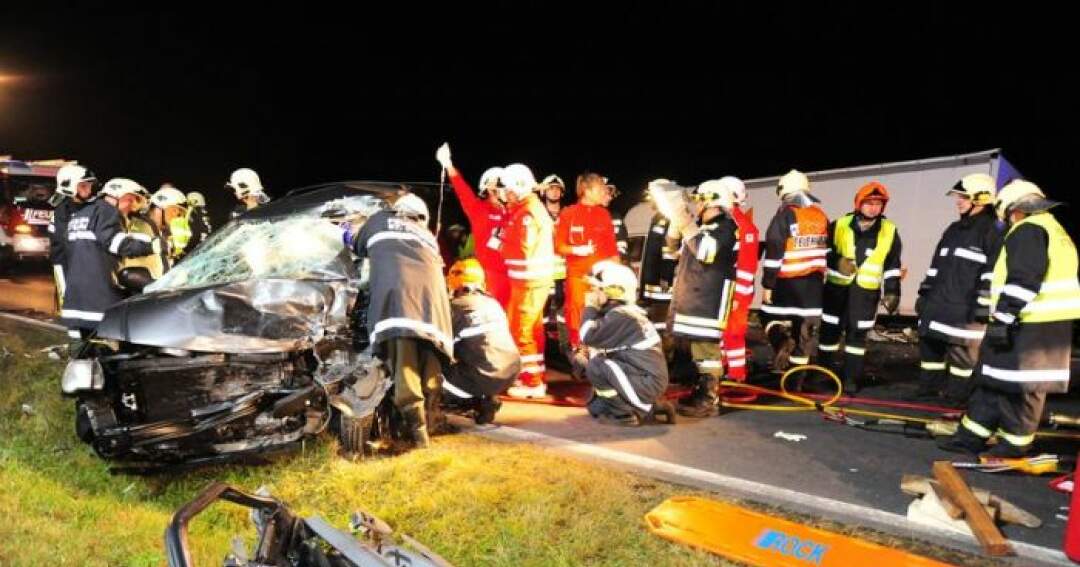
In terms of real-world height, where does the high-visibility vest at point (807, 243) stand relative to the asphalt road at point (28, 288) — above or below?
above

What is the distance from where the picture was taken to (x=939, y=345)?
632 cm

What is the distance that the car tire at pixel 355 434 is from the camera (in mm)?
4336

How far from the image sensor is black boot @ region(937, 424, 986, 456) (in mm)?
4777

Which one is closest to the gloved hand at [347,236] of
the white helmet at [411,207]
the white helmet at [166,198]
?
the white helmet at [411,207]

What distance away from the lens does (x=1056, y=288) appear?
4492 millimetres

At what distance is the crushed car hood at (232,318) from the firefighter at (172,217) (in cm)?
460

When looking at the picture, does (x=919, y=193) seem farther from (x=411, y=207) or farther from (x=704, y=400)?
(x=411, y=207)

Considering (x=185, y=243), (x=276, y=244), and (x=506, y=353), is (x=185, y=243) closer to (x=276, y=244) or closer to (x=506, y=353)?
(x=276, y=244)

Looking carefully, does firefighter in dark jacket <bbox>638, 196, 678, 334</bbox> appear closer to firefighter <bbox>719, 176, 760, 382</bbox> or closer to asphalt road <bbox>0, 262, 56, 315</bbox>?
firefighter <bbox>719, 176, 760, 382</bbox>

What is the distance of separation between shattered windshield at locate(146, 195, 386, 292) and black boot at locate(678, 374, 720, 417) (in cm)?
298

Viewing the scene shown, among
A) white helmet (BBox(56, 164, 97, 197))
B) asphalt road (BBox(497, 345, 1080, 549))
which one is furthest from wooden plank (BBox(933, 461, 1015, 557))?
white helmet (BBox(56, 164, 97, 197))

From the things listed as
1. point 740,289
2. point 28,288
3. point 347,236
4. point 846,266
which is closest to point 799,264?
point 846,266

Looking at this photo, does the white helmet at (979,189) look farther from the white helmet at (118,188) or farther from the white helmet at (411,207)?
the white helmet at (118,188)

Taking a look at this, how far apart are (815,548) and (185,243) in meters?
8.74
